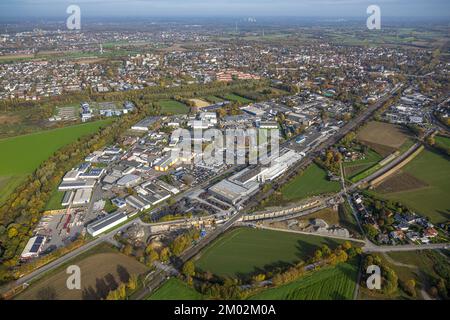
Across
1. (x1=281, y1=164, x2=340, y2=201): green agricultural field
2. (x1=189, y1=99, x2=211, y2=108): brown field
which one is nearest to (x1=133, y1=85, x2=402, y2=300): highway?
(x1=281, y1=164, x2=340, y2=201): green agricultural field

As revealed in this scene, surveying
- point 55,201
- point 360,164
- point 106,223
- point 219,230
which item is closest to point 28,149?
point 55,201

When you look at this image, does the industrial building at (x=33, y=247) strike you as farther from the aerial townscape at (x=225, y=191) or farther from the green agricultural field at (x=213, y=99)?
the green agricultural field at (x=213, y=99)

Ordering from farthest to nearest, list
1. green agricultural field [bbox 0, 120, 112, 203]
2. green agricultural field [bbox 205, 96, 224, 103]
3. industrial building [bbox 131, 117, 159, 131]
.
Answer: green agricultural field [bbox 205, 96, 224, 103] < industrial building [bbox 131, 117, 159, 131] < green agricultural field [bbox 0, 120, 112, 203]

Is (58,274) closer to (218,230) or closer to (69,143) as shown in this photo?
(218,230)

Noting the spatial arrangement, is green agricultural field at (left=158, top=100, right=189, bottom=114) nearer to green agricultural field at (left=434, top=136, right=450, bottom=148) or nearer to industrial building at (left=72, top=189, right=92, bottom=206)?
industrial building at (left=72, top=189, right=92, bottom=206)

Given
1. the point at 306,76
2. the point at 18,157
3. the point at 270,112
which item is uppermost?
the point at 306,76

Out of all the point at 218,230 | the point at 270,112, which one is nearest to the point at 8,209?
the point at 218,230
